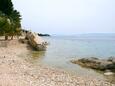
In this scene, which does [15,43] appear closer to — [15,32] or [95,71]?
[15,32]

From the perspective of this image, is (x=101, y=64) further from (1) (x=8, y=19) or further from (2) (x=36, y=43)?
(1) (x=8, y=19)

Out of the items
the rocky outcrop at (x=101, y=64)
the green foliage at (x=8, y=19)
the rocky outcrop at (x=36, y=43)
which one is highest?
the green foliage at (x=8, y=19)

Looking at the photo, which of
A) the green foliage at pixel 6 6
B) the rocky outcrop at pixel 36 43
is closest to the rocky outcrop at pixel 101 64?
the rocky outcrop at pixel 36 43

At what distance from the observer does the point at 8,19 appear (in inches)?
2208

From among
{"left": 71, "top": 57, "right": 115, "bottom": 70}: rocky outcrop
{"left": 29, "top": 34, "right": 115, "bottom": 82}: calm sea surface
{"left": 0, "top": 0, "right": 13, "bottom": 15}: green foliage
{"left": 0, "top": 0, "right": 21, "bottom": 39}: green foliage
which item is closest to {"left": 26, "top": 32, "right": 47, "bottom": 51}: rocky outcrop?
{"left": 29, "top": 34, "right": 115, "bottom": 82}: calm sea surface

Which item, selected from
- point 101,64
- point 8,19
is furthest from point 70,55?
point 8,19

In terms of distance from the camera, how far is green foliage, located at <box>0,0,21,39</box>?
4628 centimetres

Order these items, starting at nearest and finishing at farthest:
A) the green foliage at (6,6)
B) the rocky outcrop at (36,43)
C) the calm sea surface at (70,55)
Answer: the calm sea surface at (70,55), the rocky outcrop at (36,43), the green foliage at (6,6)

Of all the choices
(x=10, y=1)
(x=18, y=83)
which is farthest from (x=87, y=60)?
(x=10, y=1)

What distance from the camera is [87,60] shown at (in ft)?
98.6

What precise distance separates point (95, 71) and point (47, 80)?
10.3 metres

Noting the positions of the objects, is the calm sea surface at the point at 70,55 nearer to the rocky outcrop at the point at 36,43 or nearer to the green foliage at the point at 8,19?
the rocky outcrop at the point at 36,43

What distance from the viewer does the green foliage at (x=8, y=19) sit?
4628cm

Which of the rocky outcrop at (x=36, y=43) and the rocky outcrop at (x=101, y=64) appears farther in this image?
the rocky outcrop at (x=36, y=43)
